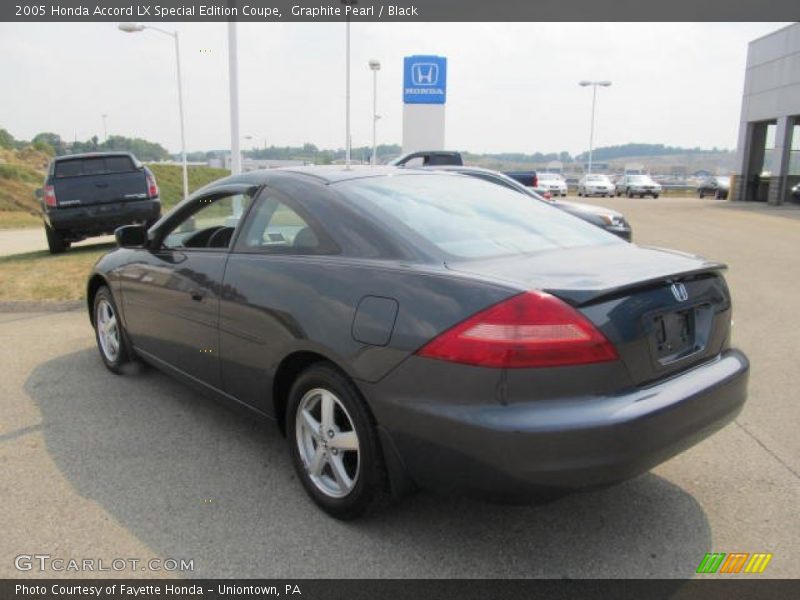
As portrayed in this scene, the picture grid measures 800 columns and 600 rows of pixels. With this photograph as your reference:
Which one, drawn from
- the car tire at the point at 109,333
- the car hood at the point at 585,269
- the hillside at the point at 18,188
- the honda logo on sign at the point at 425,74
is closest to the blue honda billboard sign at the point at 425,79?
the honda logo on sign at the point at 425,74

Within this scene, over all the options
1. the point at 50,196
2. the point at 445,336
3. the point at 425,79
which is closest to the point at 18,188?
the point at 425,79

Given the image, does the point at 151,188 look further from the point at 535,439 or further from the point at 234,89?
the point at 535,439

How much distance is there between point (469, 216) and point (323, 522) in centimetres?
163

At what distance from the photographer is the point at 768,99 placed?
1176 inches

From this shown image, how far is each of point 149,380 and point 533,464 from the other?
349cm

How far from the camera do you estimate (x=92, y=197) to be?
1120cm

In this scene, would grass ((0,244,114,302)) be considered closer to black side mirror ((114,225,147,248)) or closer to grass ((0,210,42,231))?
black side mirror ((114,225,147,248))

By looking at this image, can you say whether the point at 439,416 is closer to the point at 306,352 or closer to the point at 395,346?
the point at 395,346

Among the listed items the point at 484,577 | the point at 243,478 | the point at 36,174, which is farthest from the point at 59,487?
the point at 36,174

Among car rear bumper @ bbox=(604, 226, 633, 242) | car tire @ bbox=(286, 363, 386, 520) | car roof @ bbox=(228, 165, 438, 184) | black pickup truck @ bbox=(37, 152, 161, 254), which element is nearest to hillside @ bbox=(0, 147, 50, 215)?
black pickup truck @ bbox=(37, 152, 161, 254)

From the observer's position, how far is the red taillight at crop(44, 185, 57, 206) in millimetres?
11141

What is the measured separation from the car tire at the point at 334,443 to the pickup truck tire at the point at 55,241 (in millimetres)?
9988

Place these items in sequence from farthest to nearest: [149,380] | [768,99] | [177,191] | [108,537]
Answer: [177,191] → [768,99] → [149,380] → [108,537]

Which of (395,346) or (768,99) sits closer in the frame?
(395,346)
